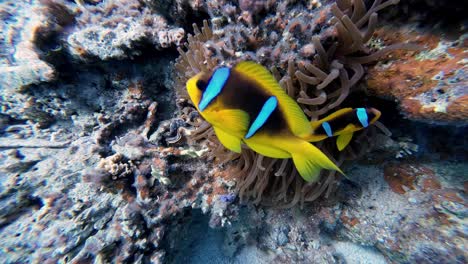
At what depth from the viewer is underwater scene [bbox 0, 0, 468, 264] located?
1324 mm

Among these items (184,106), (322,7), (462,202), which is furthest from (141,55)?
(462,202)

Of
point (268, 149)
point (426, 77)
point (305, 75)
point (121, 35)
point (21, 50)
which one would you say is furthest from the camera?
point (21, 50)

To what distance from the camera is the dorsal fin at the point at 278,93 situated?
0.95m

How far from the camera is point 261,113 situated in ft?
3.16

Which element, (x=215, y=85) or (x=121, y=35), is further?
(x=121, y=35)

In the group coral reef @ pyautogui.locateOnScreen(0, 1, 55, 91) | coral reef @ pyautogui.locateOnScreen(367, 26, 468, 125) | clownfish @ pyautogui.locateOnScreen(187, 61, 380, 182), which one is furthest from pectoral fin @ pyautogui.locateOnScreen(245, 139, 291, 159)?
coral reef @ pyautogui.locateOnScreen(0, 1, 55, 91)

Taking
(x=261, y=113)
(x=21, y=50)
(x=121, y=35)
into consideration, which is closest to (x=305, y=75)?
(x=261, y=113)

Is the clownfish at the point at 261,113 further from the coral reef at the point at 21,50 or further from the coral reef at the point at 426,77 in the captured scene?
the coral reef at the point at 21,50

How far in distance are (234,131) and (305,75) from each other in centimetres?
74

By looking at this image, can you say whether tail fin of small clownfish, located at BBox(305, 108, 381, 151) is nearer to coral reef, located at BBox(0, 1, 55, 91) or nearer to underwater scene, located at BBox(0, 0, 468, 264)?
underwater scene, located at BBox(0, 0, 468, 264)

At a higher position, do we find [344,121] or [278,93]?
[278,93]

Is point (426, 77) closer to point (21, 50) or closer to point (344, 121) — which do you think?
point (344, 121)

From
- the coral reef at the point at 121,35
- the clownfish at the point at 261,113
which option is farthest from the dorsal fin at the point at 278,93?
the coral reef at the point at 121,35

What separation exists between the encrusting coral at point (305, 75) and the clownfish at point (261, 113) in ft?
1.73
